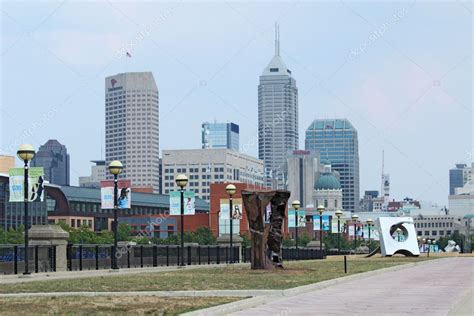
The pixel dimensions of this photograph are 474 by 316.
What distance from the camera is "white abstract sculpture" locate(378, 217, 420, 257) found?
10218 cm

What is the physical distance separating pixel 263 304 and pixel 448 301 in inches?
182

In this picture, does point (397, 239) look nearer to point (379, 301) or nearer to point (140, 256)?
point (140, 256)

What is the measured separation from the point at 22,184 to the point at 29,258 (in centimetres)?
376

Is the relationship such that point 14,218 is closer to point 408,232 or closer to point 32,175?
point 408,232

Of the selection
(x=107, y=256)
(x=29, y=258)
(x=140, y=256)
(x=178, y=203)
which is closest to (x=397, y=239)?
(x=178, y=203)

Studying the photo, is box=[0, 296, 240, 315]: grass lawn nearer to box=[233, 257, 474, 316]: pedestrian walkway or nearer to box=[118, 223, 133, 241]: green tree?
box=[233, 257, 474, 316]: pedestrian walkway

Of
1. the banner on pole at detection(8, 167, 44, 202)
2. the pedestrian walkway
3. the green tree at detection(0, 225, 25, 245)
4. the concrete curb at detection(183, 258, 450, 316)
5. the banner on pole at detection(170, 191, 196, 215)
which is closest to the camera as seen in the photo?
the concrete curb at detection(183, 258, 450, 316)

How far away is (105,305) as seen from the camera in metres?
23.2

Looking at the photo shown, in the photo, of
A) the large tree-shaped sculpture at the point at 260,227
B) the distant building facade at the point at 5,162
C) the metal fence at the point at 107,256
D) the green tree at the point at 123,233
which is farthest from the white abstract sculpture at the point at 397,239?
the distant building facade at the point at 5,162

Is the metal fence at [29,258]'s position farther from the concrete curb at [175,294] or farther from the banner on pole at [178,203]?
the banner on pole at [178,203]

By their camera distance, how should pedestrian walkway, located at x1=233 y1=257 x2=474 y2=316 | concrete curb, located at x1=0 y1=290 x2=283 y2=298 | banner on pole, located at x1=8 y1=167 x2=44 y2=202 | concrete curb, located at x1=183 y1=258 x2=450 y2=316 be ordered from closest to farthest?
1. concrete curb, located at x1=183 y1=258 x2=450 y2=316
2. pedestrian walkway, located at x1=233 y1=257 x2=474 y2=316
3. concrete curb, located at x1=0 y1=290 x2=283 y2=298
4. banner on pole, located at x1=8 y1=167 x2=44 y2=202

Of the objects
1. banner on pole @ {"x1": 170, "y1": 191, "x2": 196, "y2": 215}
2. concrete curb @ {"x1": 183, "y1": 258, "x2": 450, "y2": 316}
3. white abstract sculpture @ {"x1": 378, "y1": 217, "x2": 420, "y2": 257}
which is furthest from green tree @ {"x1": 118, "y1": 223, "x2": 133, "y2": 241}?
concrete curb @ {"x1": 183, "y1": 258, "x2": 450, "y2": 316}

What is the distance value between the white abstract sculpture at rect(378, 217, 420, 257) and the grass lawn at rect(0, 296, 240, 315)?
77526 mm

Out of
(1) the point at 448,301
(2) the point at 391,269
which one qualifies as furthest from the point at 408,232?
(1) the point at 448,301
